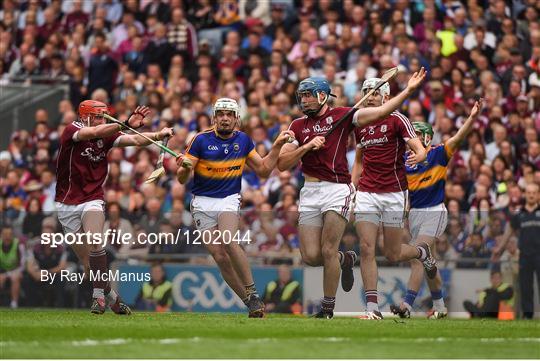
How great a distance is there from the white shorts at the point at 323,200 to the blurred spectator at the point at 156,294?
11.3ft

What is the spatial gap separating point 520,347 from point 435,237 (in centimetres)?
532

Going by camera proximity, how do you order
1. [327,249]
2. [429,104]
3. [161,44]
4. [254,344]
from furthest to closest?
[161,44], [429,104], [327,249], [254,344]

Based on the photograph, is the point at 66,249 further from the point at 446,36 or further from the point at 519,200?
the point at 446,36

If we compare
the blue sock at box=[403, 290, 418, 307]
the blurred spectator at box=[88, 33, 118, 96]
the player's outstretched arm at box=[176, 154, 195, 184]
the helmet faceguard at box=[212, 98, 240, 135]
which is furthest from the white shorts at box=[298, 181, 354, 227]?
the blurred spectator at box=[88, 33, 118, 96]

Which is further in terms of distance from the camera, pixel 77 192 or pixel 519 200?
pixel 519 200

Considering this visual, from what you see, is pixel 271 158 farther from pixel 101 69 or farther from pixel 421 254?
pixel 101 69

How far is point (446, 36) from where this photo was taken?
82.2 ft

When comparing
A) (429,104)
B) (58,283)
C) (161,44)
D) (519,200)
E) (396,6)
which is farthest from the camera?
(161,44)

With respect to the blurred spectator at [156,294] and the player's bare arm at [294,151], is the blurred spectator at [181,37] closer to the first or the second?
the blurred spectator at [156,294]

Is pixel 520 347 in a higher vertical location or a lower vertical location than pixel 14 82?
lower

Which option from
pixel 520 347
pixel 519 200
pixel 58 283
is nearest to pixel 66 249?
pixel 58 283

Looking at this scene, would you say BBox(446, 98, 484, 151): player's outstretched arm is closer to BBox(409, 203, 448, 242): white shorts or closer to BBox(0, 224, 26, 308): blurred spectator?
BBox(409, 203, 448, 242): white shorts

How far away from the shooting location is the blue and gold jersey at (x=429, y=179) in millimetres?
17953

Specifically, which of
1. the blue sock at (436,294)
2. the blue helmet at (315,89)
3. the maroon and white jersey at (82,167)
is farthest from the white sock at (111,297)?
the blue sock at (436,294)
